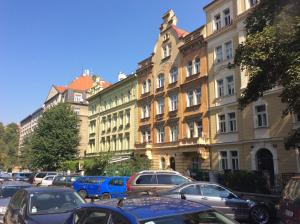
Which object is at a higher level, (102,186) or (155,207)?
(155,207)

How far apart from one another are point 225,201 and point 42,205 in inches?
277

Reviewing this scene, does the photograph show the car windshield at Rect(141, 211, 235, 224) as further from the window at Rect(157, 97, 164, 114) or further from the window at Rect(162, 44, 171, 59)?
the window at Rect(162, 44, 171, 59)

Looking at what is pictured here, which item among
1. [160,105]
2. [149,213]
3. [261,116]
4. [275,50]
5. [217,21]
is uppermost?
[217,21]

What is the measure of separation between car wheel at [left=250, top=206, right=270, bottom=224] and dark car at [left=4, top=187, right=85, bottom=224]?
22.9ft

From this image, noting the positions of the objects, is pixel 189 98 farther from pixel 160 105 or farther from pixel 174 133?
pixel 160 105

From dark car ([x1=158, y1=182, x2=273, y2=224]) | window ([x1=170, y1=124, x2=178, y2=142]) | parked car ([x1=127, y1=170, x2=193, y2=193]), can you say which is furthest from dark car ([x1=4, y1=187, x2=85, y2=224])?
window ([x1=170, y1=124, x2=178, y2=142])

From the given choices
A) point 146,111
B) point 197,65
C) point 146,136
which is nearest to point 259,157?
point 197,65

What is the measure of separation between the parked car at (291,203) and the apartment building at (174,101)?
2242 cm

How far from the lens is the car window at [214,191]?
13.8 m

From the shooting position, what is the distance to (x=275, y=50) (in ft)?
47.9

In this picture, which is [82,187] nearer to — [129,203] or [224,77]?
[224,77]

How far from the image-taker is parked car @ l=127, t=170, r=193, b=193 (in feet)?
61.3

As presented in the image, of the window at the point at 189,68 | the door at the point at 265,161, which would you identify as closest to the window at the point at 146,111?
the window at the point at 189,68

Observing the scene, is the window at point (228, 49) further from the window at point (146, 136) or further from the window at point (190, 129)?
the window at point (146, 136)
